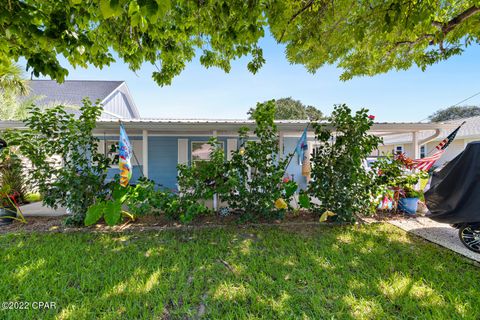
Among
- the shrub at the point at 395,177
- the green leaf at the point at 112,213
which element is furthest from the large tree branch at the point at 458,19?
the green leaf at the point at 112,213

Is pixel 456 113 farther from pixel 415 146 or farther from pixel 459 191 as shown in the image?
pixel 459 191

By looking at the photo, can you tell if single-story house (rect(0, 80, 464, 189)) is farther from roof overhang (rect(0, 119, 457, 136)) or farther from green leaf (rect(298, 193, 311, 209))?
green leaf (rect(298, 193, 311, 209))

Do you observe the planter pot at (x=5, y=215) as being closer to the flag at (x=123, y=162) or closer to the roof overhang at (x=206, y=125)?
the roof overhang at (x=206, y=125)

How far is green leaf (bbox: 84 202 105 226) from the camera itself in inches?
154

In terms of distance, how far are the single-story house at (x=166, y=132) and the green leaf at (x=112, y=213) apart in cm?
89

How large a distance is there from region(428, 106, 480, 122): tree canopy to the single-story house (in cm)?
3563

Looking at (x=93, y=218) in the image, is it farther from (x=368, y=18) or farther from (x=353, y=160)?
(x=368, y=18)

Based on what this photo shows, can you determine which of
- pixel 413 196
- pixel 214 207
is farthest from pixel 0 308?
pixel 413 196

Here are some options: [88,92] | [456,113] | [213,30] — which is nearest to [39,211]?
[213,30]

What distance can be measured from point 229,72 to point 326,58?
2.97 metres

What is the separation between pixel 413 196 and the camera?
5086 mm

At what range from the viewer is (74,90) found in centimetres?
1466

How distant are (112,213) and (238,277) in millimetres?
2897

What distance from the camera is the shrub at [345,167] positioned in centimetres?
412
